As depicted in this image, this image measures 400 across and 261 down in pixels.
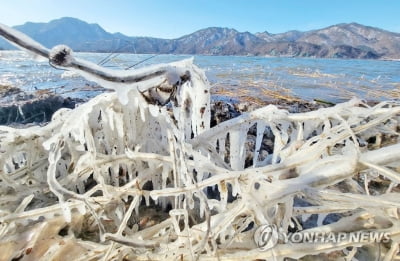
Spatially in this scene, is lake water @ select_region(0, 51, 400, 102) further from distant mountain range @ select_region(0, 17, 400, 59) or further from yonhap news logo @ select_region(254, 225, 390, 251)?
distant mountain range @ select_region(0, 17, 400, 59)

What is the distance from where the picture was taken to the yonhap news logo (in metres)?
1.08

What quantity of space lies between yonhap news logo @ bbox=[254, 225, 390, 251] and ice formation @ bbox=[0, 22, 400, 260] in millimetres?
23

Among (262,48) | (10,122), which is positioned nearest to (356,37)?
(262,48)

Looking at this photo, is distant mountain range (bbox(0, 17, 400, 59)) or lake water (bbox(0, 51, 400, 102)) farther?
distant mountain range (bbox(0, 17, 400, 59))

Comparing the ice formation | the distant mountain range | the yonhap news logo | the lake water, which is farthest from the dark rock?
the distant mountain range

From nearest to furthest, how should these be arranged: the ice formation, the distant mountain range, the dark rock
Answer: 1. the ice formation
2. the dark rock
3. the distant mountain range

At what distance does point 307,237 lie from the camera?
1.19 metres

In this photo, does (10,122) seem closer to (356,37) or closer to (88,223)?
(88,223)

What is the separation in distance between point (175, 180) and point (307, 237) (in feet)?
2.00

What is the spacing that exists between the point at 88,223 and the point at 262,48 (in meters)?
120

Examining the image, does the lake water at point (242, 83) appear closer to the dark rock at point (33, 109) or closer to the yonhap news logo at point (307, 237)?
the dark rock at point (33, 109)

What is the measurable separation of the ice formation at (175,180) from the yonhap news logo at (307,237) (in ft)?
0.08

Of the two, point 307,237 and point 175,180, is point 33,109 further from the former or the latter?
point 307,237

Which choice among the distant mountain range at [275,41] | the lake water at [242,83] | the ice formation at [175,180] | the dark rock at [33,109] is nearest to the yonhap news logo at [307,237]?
the ice formation at [175,180]
